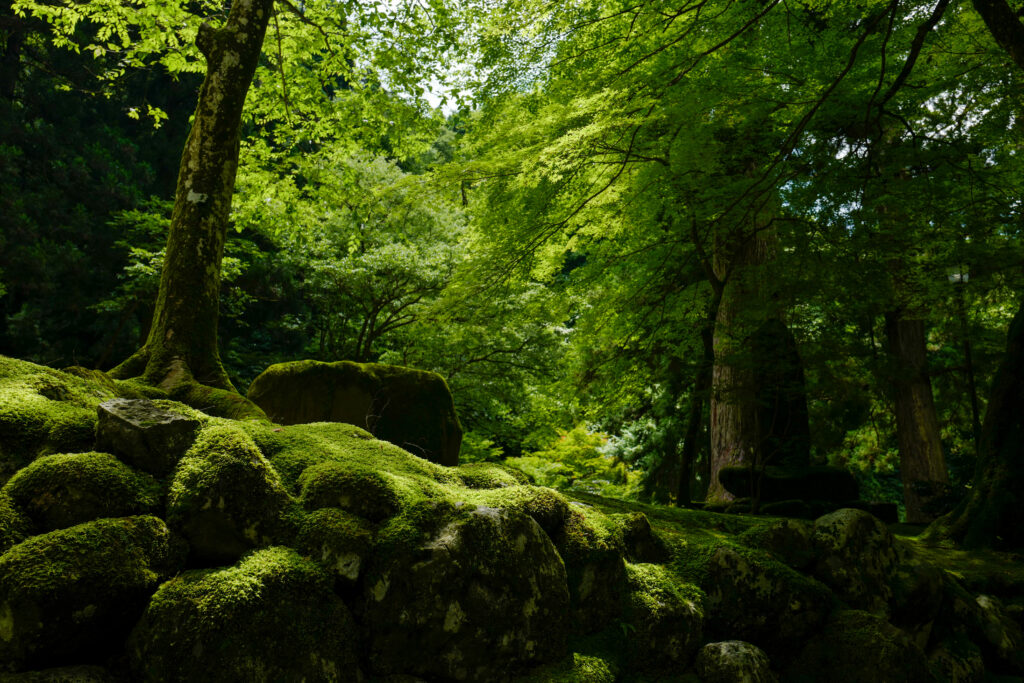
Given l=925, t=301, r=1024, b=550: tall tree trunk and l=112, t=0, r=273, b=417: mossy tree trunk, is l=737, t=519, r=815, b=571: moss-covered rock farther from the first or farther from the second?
l=112, t=0, r=273, b=417: mossy tree trunk

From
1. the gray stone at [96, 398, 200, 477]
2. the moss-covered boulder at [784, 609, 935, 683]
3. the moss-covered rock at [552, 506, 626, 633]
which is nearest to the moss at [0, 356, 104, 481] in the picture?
the gray stone at [96, 398, 200, 477]

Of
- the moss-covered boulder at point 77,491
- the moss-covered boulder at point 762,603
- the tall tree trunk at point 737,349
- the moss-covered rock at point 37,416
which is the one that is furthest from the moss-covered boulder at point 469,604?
the tall tree trunk at point 737,349

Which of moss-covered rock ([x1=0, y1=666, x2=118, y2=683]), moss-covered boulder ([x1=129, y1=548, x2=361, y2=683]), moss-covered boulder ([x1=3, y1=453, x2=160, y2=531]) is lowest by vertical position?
moss-covered rock ([x1=0, y1=666, x2=118, y2=683])

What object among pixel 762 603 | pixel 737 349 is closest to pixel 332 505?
pixel 762 603

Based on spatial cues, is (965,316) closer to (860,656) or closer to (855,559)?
(855,559)

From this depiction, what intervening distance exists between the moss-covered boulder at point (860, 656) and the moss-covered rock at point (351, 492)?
251cm

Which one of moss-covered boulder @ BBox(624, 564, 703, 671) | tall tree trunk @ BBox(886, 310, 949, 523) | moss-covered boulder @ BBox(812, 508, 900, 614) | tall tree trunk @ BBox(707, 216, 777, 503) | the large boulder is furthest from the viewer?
tall tree trunk @ BBox(886, 310, 949, 523)

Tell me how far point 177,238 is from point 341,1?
4.39m

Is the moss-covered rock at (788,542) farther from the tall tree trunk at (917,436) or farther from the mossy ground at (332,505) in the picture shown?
the tall tree trunk at (917,436)

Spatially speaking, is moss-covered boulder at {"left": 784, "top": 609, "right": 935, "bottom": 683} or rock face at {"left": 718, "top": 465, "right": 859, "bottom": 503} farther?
rock face at {"left": 718, "top": 465, "right": 859, "bottom": 503}

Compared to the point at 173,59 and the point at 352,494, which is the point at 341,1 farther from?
the point at 352,494

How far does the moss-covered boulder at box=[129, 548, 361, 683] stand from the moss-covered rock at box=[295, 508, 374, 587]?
6 centimetres

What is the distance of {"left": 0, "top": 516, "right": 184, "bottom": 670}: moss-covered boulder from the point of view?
1.90 metres

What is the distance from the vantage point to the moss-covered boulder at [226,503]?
2340 mm
